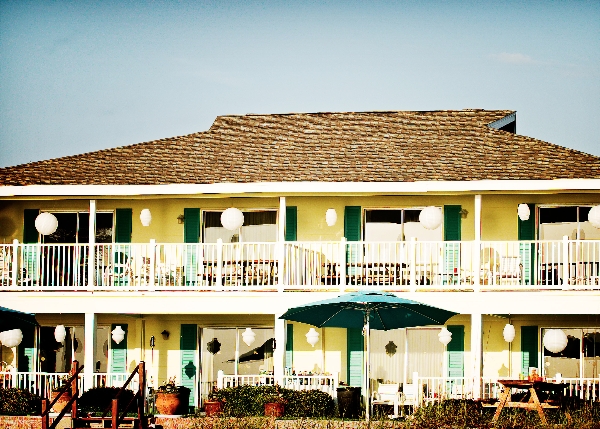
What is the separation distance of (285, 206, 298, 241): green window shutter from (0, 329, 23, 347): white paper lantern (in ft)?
19.5

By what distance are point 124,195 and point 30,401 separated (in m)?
4.53

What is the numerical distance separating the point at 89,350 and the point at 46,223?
2810 mm

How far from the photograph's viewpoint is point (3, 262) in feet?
69.4

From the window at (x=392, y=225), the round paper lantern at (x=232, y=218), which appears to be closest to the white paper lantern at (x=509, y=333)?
the window at (x=392, y=225)

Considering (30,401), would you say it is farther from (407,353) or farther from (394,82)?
(394,82)

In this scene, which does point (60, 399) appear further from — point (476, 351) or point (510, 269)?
point (510, 269)

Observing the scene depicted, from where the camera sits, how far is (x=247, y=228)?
2253cm

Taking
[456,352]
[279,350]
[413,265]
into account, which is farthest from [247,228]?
[456,352]

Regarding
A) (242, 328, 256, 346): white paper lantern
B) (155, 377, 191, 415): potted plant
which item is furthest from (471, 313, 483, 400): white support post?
(155, 377, 191, 415): potted plant

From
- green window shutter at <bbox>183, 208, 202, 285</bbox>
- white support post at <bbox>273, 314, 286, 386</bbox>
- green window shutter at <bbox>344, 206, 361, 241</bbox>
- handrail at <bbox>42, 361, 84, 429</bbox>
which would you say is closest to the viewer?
handrail at <bbox>42, 361, 84, 429</bbox>

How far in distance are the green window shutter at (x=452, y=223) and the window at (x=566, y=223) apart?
175 cm

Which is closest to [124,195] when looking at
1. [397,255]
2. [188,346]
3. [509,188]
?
[188,346]

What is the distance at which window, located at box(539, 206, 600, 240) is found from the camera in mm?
21578

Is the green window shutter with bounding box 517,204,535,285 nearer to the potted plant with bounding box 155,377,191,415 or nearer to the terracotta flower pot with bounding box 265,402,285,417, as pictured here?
the terracotta flower pot with bounding box 265,402,285,417
